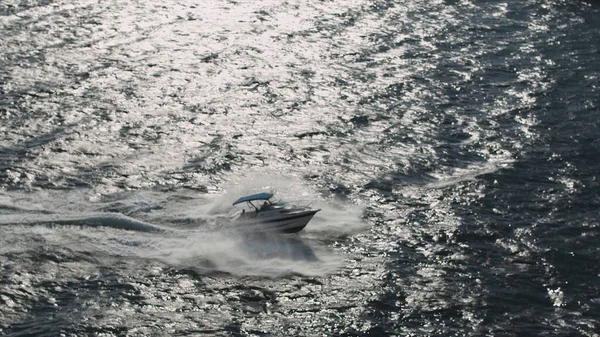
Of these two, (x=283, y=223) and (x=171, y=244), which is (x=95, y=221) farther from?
(x=283, y=223)

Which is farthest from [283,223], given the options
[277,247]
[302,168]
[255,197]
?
[302,168]

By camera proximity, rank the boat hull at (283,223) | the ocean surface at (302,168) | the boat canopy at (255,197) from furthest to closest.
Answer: the boat canopy at (255,197), the boat hull at (283,223), the ocean surface at (302,168)

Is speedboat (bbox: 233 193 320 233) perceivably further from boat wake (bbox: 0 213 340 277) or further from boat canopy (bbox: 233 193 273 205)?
boat wake (bbox: 0 213 340 277)

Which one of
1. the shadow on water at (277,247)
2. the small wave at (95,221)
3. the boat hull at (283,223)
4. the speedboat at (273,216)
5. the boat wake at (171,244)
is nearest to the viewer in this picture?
the boat wake at (171,244)

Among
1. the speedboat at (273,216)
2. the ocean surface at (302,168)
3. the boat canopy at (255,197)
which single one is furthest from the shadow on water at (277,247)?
the boat canopy at (255,197)

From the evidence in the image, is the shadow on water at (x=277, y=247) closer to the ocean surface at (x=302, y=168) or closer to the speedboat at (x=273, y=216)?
the ocean surface at (x=302, y=168)

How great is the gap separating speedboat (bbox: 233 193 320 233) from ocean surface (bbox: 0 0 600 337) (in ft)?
3.78

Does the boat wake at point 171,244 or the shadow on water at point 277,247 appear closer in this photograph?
the boat wake at point 171,244

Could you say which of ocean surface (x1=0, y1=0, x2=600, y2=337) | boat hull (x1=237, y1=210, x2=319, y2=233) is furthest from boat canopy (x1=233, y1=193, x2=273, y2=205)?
ocean surface (x1=0, y1=0, x2=600, y2=337)

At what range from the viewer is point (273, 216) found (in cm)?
7275

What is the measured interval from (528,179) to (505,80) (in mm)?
24138

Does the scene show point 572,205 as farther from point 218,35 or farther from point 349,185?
point 218,35

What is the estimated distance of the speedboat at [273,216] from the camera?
72.1 metres

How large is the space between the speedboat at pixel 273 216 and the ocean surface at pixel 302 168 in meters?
1.15
